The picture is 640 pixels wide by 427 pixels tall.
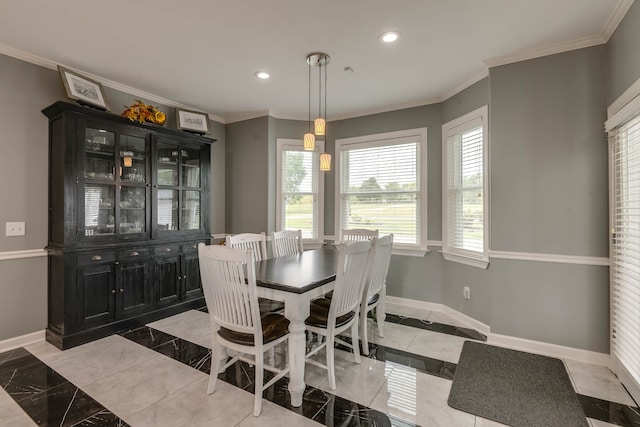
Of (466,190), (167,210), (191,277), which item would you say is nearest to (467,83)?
(466,190)

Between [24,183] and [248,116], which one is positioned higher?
[248,116]

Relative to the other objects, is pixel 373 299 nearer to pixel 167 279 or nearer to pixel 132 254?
pixel 167 279

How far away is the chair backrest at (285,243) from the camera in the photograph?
3.36 meters

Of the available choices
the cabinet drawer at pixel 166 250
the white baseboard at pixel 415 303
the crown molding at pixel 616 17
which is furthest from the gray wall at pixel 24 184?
the crown molding at pixel 616 17

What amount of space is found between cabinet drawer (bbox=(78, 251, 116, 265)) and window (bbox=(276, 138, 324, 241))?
2.17 metres

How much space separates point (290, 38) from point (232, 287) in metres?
2.07

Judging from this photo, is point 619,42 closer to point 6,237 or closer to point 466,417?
point 466,417

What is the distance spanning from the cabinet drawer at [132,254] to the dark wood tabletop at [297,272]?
1590 mm

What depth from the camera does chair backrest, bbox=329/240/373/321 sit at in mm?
2102

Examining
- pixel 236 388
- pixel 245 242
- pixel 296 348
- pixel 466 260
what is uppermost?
pixel 245 242

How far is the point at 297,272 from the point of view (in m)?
2.36

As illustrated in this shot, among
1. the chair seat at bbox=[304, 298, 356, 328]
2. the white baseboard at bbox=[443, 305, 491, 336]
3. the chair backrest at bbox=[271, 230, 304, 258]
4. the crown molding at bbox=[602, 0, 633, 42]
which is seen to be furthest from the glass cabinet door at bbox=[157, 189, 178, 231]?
the crown molding at bbox=[602, 0, 633, 42]

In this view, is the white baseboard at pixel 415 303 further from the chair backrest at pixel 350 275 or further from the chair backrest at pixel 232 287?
the chair backrest at pixel 232 287

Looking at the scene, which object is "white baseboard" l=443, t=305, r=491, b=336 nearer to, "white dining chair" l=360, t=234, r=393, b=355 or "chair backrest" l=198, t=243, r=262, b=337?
"white dining chair" l=360, t=234, r=393, b=355
